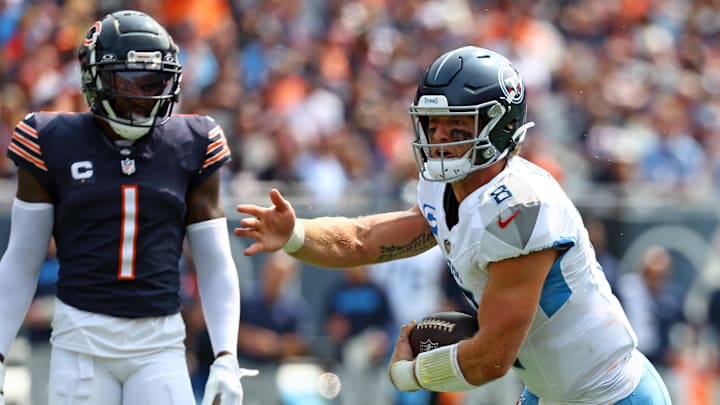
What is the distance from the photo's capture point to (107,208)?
4.06m

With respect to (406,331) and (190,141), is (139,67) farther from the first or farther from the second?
(406,331)

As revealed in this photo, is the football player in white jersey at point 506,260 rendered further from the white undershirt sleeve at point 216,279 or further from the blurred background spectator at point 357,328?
the blurred background spectator at point 357,328

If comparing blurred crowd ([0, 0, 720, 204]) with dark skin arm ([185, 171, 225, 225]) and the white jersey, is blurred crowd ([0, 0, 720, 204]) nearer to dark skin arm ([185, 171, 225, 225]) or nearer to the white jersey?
dark skin arm ([185, 171, 225, 225])

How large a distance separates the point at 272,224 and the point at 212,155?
0.33 m

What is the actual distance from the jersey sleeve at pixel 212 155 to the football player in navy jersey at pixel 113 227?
14 millimetres

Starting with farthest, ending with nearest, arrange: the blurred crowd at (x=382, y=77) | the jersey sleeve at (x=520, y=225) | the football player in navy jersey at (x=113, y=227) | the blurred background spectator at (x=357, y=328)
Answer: the blurred crowd at (x=382, y=77) < the blurred background spectator at (x=357, y=328) < the football player in navy jersey at (x=113, y=227) < the jersey sleeve at (x=520, y=225)

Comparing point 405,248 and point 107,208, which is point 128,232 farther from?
point 405,248

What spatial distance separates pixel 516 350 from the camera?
12.3ft

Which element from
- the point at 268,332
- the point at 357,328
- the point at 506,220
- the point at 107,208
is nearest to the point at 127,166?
the point at 107,208

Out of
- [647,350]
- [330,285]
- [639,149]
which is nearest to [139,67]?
[330,285]

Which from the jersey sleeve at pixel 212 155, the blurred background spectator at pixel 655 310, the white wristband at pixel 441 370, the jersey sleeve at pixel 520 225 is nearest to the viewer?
the jersey sleeve at pixel 520 225

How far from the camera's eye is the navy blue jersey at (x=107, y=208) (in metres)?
4.06

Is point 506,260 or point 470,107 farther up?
point 470,107

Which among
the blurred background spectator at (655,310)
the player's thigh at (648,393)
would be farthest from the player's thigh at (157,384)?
the blurred background spectator at (655,310)
